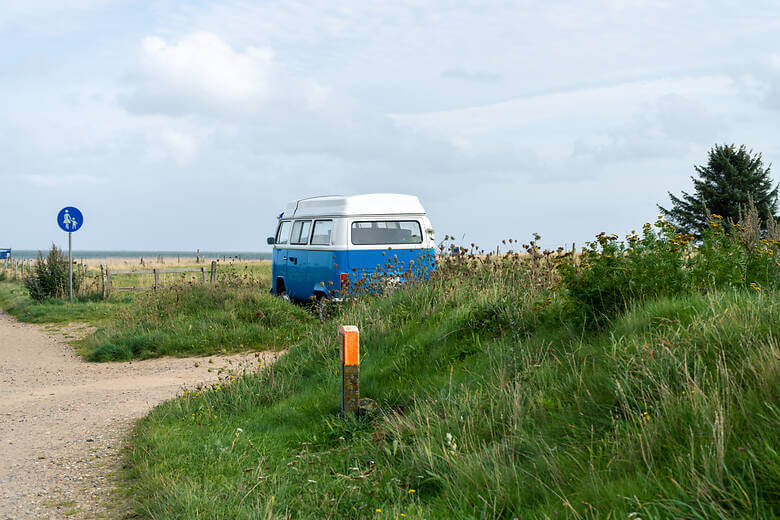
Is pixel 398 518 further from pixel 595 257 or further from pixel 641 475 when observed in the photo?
pixel 595 257

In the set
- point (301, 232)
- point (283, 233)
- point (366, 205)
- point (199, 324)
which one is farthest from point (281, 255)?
point (366, 205)

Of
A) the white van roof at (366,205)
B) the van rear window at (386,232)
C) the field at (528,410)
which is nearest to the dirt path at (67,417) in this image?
the field at (528,410)

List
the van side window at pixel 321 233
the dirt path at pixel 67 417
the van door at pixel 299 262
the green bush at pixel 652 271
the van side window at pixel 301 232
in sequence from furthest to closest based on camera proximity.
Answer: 1. the van side window at pixel 301 232
2. the van door at pixel 299 262
3. the van side window at pixel 321 233
4. the green bush at pixel 652 271
5. the dirt path at pixel 67 417

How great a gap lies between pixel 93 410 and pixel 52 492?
10.2 ft

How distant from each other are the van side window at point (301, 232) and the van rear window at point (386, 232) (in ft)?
5.32

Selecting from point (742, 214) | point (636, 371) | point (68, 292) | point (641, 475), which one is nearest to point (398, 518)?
point (641, 475)

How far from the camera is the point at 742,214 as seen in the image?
10.4m

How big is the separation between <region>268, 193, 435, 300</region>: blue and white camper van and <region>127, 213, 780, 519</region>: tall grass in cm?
393

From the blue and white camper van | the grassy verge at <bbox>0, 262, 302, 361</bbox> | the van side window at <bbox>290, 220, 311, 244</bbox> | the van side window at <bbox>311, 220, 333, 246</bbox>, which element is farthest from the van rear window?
the grassy verge at <bbox>0, 262, 302, 361</bbox>

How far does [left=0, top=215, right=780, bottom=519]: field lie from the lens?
339cm

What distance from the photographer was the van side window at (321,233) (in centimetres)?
1277

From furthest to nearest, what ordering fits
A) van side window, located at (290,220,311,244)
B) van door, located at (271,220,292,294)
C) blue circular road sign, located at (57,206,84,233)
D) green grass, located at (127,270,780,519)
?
blue circular road sign, located at (57,206,84,233), van door, located at (271,220,292,294), van side window, located at (290,220,311,244), green grass, located at (127,270,780,519)

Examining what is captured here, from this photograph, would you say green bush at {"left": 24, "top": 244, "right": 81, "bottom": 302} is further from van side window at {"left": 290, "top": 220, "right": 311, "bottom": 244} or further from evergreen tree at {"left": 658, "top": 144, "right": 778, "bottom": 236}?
evergreen tree at {"left": 658, "top": 144, "right": 778, "bottom": 236}

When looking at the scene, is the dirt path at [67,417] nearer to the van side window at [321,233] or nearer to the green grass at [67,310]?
the van side window at [321,233]
